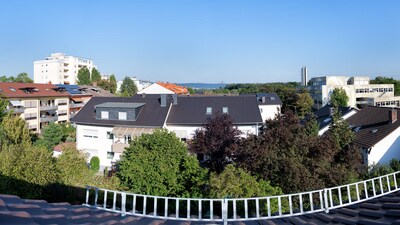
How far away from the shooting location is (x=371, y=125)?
108ft

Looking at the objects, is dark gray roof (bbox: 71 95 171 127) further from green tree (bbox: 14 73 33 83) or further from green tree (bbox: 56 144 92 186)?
green tree (bbox: 14 73 33 83)

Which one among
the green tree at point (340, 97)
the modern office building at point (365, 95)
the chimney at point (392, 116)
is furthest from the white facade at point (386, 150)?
the modern office building at point (365, 95)

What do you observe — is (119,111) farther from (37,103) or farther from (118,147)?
(37,103)

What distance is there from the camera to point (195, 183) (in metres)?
16.8

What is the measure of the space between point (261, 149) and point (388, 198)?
9368mm

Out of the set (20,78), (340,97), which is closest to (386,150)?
(340,97)

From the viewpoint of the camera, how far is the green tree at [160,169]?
17.5 m

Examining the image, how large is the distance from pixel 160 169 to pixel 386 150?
20.6m

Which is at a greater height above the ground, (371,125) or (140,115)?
(140,115)

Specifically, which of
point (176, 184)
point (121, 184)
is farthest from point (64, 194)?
point (176, 184)

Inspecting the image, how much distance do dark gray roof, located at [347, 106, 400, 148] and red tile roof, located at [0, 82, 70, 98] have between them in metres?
47.3

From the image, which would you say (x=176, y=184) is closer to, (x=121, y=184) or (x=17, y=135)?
(x=121, y=184)

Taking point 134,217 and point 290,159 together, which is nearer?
point 134,217

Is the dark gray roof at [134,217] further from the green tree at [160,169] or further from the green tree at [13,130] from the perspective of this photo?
the green tree at [13,130]
